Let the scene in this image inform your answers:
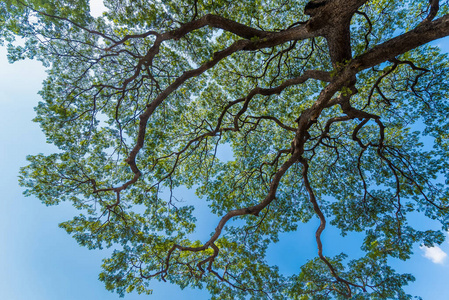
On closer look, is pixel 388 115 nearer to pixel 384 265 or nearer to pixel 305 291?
pixel 384 265

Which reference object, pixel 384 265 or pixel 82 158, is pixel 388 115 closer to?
pixel 384 265

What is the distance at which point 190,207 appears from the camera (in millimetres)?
7398

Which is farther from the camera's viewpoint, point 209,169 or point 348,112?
point 209,169

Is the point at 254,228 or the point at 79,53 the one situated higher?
the point at 79,53

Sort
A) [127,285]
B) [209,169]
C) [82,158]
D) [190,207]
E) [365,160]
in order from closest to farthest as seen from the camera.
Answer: [127,285] → [82,158] → [190,207] → [365,160] → [209,169]

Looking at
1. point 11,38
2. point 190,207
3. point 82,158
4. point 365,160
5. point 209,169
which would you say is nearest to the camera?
point 11,38

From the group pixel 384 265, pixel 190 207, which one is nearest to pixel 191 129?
pixel 190 207

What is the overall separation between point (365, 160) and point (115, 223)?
9.04m

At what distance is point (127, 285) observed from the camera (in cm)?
623

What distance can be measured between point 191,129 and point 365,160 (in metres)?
6.75

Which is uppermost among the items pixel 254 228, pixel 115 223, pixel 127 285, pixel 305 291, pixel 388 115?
pixel 388 115

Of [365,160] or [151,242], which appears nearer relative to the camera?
[151,242]

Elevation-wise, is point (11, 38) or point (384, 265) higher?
point (11, 38)

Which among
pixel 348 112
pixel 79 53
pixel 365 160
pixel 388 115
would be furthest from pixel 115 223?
pixel 388 115
